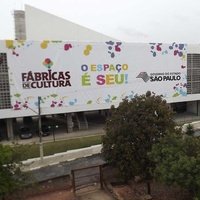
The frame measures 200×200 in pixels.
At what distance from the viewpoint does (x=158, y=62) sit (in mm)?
54312

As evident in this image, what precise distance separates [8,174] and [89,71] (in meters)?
33.3

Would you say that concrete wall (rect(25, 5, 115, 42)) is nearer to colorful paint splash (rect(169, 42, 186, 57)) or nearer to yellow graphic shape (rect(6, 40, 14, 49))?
colorful paint splash (rect(169, 42, 186, 57))

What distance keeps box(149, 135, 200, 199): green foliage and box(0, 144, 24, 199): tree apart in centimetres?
802

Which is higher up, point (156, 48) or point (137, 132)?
point (156, 48)

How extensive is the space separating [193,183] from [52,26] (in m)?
48.6

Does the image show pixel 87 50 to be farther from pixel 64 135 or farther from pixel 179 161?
pixel 179 161

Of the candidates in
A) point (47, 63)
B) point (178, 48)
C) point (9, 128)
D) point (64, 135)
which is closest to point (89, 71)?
point (47, 63)

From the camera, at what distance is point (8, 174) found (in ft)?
55.5

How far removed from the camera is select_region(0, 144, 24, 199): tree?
16.2 metres

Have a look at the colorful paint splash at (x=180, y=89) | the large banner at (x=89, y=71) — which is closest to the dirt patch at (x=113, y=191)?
the large banner at (x=89, y=71)

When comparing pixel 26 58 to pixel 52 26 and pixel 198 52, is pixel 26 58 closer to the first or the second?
pixel 52 26

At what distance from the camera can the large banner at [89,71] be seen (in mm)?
44594

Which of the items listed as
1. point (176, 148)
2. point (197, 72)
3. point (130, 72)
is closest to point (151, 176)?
point (176, 148)

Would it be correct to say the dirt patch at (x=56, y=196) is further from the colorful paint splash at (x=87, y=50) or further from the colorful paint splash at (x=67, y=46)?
the colorful paint splash at (x=87, y=50)
